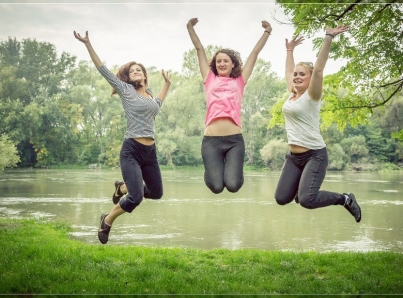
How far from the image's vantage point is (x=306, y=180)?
462 centimetres

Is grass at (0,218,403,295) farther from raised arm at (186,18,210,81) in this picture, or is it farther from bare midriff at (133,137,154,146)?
raised arm at (186,18,210,81)

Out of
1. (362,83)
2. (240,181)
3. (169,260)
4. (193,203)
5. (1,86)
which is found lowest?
(193,203)

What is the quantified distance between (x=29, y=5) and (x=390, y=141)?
36.0m

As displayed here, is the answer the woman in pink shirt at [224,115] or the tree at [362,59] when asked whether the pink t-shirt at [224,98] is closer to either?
the woman in pink shirt at [224,115]

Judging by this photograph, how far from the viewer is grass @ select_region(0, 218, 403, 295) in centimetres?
481

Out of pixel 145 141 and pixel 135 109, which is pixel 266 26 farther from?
pixel 145 141

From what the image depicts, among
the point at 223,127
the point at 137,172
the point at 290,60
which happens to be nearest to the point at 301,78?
the point at 290,60

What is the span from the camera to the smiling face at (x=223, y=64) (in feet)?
16.2

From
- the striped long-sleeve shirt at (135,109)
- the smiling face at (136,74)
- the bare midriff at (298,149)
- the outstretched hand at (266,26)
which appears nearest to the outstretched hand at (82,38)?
the striped long-sleeve shirt at (135,109)

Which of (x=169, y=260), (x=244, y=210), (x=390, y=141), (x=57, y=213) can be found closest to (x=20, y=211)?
(x=57, y=213)

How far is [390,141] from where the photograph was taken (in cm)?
3662

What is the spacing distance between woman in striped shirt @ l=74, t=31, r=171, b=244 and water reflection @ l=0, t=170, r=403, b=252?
6308mm

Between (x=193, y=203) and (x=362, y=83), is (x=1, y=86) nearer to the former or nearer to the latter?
(x=193, y=203)

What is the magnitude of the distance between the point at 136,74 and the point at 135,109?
0.45m
